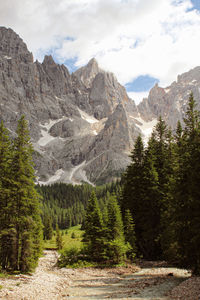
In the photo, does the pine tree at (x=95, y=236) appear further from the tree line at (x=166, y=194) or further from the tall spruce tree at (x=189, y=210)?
the tall spruce tree at (x=189, y=210)

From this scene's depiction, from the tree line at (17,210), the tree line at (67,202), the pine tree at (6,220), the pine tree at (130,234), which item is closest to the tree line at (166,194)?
the pine tree at (130,234)

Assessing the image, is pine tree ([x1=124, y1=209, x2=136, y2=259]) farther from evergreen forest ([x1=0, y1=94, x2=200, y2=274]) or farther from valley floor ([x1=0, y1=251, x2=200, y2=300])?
valley floor ([x1=0, y1=251, x2=200, y2=300])

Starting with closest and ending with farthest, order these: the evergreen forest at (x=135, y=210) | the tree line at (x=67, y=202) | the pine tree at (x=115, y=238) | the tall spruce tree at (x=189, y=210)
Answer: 1. the tall spruce tree at (x=189, y=210)
2. the evergreen forest at (x=135, y=210)
3. the pine tree at (x=115, y=238)
4. the tree line at (x=67, y=202)

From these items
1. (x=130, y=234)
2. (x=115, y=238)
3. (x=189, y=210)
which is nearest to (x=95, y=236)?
(x=115, y=238)

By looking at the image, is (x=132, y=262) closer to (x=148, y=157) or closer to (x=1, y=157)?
(x=148, y=157)

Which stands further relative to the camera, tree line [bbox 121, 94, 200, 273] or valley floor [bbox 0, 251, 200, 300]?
tree line [bbox 121, 94, 200, 273]

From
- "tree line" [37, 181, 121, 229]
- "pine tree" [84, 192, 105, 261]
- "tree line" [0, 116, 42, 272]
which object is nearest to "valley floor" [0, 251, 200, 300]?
"tree line" [0, 116, 42, 272]

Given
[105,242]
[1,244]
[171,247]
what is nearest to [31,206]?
[1,244]

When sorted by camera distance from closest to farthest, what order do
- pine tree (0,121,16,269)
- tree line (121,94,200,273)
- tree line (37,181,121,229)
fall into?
tree line (121,94,200,273) < pine tree (0,121,16,269) < tree line (37,181,121,229)

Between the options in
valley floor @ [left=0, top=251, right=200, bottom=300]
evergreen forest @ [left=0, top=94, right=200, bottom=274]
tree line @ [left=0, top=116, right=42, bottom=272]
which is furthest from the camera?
tree line @ [left=0, top=116, right=42, bottom=272]

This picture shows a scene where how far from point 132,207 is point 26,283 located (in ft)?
60.9

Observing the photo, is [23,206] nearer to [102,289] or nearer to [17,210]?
[17,210]

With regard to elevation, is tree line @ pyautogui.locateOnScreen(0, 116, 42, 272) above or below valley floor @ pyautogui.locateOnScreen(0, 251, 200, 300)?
above

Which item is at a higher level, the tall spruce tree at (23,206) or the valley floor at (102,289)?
the tall spruce tree at (23,206)
